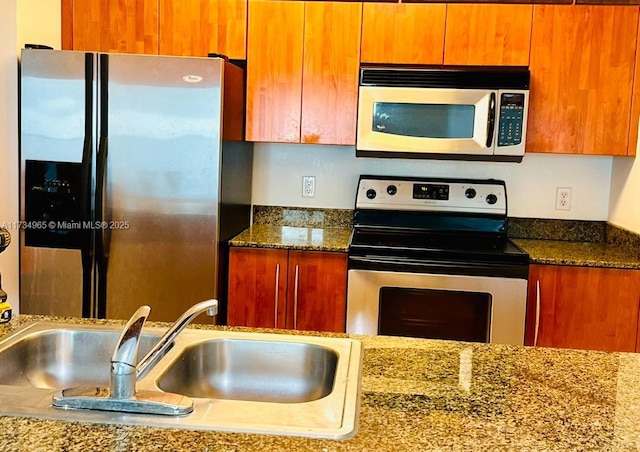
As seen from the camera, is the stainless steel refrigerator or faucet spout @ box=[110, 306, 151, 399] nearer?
faucet spout @ box=[110, 306, 151, 399]

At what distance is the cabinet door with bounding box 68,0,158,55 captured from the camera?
2.93m

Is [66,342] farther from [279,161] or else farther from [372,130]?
[279,161]

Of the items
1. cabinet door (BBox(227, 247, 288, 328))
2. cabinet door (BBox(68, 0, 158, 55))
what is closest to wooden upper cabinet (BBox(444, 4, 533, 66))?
cabinet door (BBox(227, 247, 288, 328))

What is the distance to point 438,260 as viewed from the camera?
2670 mm

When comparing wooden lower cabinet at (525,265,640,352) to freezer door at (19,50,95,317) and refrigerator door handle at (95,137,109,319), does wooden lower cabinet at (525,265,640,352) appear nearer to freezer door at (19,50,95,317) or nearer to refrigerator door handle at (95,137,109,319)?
refrigerator door handle at (95,137,109,319)

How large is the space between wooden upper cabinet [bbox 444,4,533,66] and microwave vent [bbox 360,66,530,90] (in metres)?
0.05

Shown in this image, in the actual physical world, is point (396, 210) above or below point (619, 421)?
above

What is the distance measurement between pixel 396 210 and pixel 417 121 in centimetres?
51

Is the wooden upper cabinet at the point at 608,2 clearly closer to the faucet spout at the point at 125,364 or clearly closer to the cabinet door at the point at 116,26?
the cabinet door at the point at 116,26

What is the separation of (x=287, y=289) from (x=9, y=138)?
1370 millimetres

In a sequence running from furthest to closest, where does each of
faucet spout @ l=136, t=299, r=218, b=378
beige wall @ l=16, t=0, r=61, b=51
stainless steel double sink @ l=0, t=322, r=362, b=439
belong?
beige wall @ l=16, t=0, r=61, b=51, stainless steel double sink @ l=0, t=322, r=362, b=439, faucet spout @ l=136, t=299, r=218, b=378

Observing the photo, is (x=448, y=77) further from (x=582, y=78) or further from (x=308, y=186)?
(x=308, y=186)

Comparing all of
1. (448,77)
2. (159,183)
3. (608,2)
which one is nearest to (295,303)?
(159,183)

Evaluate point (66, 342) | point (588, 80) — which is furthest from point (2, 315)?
point (588, 80)
